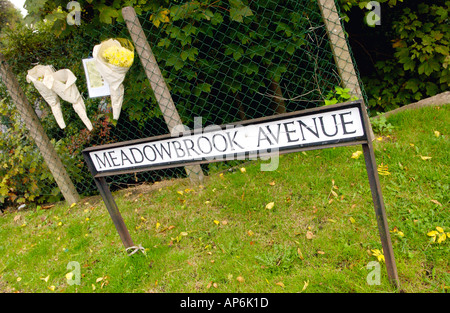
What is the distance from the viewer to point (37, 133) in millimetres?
3420

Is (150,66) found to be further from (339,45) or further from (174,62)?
(339,45)

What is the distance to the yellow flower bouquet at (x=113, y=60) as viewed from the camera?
2.47m

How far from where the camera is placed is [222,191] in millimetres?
2936

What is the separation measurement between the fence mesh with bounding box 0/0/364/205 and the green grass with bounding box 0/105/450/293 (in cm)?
53

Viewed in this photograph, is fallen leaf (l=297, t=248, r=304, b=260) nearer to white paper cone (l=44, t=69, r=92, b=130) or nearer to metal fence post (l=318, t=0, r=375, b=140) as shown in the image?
metal fence post (l=318, t=0, r=375, b=140)

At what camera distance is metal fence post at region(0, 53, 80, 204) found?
10.6 feet

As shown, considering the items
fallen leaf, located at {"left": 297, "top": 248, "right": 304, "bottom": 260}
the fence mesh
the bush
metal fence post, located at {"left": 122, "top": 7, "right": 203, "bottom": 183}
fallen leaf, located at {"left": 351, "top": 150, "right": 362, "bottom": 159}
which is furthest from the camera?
the bush

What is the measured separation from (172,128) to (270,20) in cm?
138

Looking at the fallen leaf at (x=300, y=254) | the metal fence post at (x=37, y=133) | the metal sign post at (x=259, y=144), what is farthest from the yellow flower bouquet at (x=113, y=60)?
the fallen leaf at (x=300, y=254)

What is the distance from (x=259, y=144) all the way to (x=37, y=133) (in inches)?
111

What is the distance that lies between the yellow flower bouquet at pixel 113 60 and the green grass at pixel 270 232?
1.24 meters

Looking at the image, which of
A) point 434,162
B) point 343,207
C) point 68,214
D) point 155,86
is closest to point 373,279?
point 343,207

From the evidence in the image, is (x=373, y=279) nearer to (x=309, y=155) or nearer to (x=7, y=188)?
(x=309, y=155)

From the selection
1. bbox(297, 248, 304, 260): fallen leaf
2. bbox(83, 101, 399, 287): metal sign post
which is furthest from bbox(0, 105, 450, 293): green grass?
bbox(83, 101, 399, 287): metal sign post
